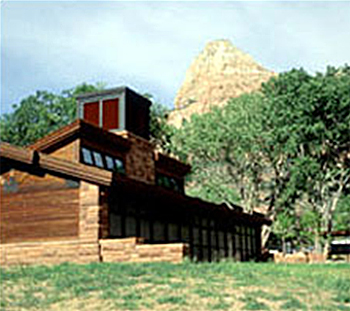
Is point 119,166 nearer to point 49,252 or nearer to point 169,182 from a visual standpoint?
point 169,182

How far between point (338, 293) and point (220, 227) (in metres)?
17.3

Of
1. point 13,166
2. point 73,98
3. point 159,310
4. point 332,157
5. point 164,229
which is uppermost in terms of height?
point 73,98

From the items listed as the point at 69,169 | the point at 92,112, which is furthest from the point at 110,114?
the point at 69,169

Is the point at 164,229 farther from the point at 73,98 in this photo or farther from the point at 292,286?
the point at 73,98

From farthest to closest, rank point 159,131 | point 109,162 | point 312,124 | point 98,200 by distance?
point 159,131 → point 312,124 → point 109,162 → point 98,200

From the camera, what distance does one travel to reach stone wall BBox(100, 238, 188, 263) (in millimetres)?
20062

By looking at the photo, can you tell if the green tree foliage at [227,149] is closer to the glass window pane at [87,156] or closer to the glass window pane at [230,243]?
the glass window pane at [230,243]

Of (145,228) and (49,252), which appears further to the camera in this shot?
(145,228)

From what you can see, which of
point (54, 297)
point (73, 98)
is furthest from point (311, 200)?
point (54, 297)

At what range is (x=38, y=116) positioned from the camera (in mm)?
54125

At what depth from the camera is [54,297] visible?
14406 millimetres

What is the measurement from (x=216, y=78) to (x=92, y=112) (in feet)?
374

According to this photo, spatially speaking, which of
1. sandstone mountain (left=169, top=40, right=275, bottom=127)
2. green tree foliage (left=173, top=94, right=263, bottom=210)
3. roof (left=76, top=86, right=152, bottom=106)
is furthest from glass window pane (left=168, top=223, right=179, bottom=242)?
sandstone mountain (left=169, top=40, right=275, bottom=127)

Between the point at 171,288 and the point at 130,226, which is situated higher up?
the point at 130,226
